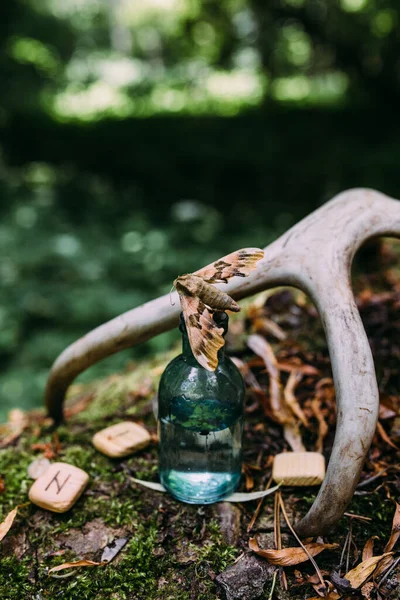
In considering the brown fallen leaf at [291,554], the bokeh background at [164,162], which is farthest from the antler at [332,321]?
the bokeh background at [164,162]

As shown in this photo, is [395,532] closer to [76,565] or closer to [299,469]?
[299,469]

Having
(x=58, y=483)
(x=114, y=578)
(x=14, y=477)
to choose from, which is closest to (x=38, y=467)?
(x=14, y=477)


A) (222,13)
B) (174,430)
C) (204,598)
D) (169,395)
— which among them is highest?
(222,13)

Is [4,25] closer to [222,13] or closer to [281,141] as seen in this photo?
[222,13]

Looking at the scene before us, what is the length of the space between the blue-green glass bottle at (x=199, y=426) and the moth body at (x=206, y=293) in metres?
0.15

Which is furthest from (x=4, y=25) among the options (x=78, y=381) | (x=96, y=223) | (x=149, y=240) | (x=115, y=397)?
(x=115, y=397)

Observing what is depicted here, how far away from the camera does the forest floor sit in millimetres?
1335

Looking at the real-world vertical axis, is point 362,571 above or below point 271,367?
below

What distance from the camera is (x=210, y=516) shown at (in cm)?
153

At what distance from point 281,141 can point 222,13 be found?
16.9 feet

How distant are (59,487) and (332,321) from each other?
0.97m

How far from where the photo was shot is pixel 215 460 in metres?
1.51

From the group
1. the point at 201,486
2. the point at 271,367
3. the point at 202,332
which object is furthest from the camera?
the point at 271,367

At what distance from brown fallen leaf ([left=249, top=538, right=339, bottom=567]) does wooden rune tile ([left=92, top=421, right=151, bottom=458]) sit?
579 mm
